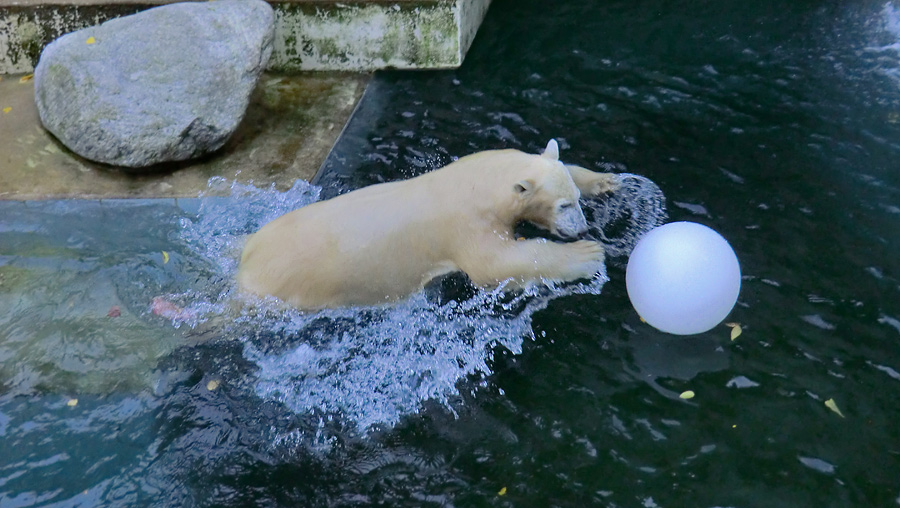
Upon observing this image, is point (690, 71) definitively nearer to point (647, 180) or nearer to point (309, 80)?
point (647, 180)

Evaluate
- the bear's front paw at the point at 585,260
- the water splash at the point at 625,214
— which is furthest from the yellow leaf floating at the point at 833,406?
the water splash at the point at 625,214

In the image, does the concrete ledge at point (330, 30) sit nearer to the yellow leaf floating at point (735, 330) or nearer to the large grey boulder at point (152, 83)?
the large grey boulder at point (152, 83)

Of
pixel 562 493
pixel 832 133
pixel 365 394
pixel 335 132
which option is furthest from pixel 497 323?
pixel 832 133

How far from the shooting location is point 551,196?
4590mm

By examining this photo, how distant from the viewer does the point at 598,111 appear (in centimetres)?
674

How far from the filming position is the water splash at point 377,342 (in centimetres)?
443

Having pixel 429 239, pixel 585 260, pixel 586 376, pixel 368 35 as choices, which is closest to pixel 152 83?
pixel 368 35

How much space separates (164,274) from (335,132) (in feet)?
7.26

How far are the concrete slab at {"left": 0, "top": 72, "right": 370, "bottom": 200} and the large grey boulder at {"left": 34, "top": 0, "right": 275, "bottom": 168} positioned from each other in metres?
0.15

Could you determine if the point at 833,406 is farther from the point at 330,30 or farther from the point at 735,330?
the point at 330,30

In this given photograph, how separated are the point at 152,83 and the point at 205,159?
81cm

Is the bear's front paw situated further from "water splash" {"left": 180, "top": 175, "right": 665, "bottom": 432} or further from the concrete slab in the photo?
the concrete slab

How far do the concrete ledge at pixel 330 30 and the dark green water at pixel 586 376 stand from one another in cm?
138

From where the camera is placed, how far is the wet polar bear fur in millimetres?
4598
